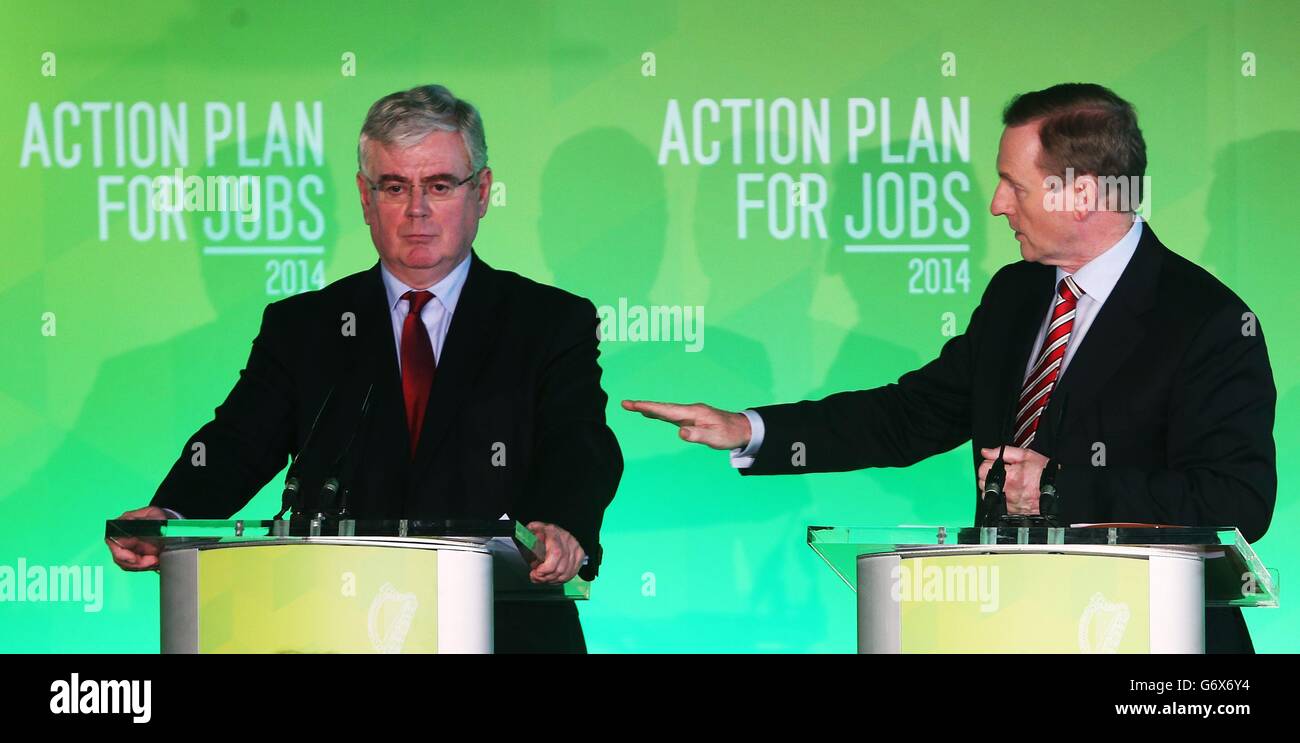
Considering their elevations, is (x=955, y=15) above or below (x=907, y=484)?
above

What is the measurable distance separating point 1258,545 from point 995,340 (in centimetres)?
144

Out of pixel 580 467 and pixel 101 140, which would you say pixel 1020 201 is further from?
pixel 101 140

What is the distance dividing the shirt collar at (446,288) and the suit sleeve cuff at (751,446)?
848 mm

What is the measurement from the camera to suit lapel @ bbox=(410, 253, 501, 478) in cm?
453

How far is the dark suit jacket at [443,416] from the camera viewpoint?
444 centimetres

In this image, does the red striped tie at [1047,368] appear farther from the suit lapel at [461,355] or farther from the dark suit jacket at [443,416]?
the suit lapel at [461,355]

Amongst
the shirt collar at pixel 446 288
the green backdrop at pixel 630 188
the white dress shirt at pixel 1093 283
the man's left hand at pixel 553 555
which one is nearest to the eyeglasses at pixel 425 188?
the shirt collar at pixel 446 288

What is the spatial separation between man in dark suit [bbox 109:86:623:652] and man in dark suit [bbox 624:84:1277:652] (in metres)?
0.34

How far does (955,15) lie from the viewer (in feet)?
18.2

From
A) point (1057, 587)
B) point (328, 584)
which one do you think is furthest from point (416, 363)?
point (1057, 587)

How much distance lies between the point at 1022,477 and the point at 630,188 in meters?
2.21

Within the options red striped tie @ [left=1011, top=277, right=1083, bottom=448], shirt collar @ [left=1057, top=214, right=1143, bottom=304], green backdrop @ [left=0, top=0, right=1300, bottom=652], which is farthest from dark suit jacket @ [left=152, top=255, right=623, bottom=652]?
shirt collar @ [left=1057, top=214, right=1143, bottom=304]
